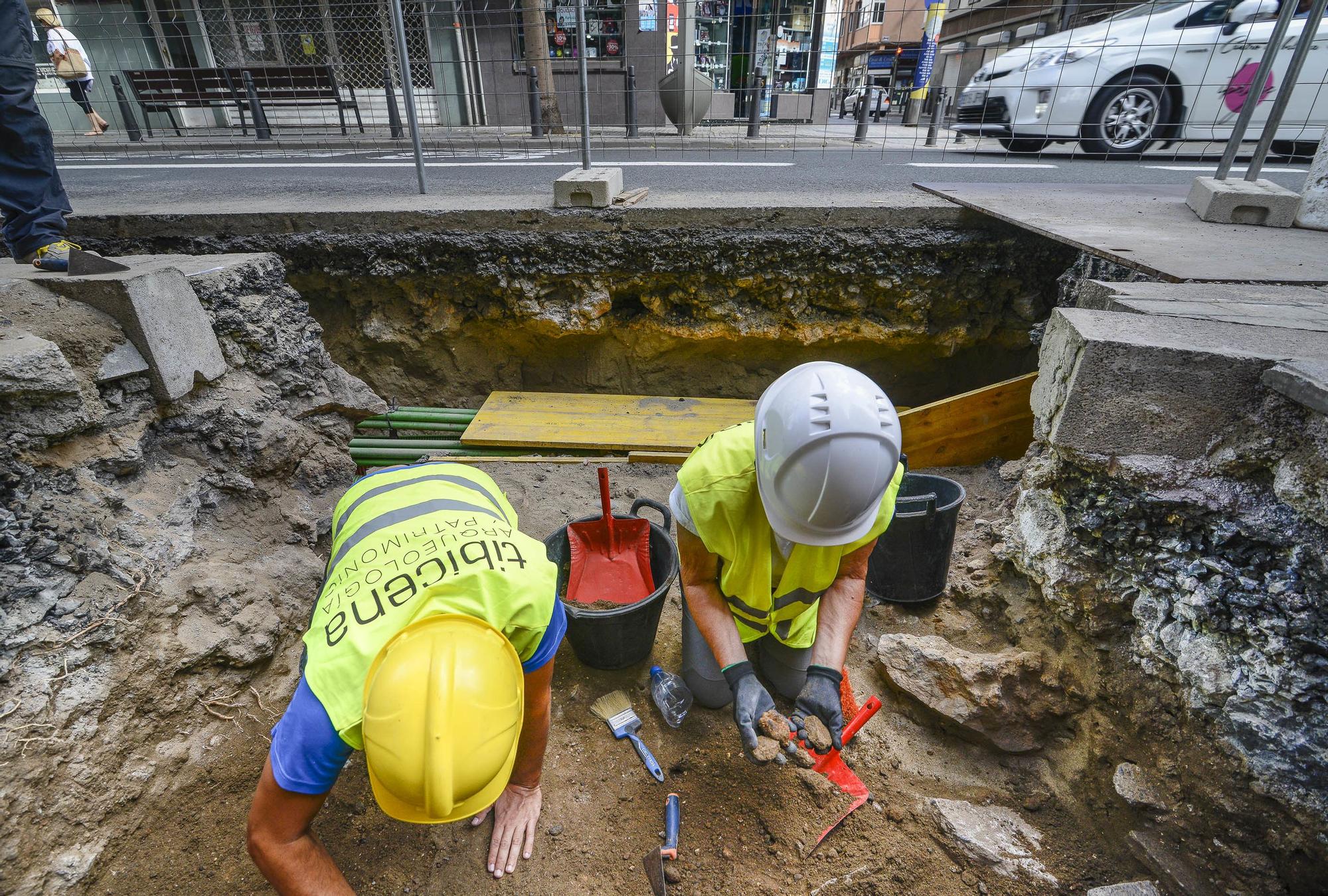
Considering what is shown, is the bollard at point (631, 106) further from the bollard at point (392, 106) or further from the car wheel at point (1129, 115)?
the car wheel at point (1129, 115)

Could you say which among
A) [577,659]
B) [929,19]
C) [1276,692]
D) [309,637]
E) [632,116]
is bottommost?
[577,659]

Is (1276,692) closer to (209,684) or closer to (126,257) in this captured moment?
(209,684)

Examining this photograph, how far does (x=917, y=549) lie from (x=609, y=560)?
4.37 feet

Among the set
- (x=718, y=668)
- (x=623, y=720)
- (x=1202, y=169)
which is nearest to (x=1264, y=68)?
(x=1202, y=169)

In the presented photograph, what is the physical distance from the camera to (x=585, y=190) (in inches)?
144

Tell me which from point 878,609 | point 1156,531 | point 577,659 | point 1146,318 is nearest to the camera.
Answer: point 1156,531

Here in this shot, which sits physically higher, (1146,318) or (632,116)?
(632,116)

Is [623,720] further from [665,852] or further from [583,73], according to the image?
[583,73]

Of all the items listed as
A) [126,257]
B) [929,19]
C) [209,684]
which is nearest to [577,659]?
[209,684]

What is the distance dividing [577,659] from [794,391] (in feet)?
5.13

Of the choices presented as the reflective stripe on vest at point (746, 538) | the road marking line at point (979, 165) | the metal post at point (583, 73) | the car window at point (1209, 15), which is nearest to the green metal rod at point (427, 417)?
the metal post at point (583, 73)

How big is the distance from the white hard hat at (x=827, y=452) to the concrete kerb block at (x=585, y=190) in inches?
98.5

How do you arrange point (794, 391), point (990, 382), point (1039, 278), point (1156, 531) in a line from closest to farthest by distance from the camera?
point (794, 391)
point (1156, 531)
point (1039, 278)
point (990, 382)

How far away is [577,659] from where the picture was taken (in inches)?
99.6
